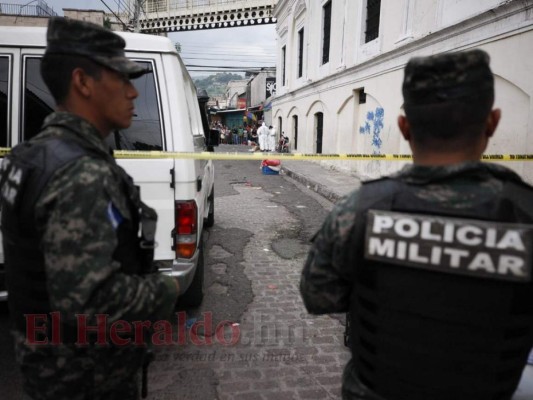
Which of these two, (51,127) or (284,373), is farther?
(284,373)

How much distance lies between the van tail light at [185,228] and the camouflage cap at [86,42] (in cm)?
142

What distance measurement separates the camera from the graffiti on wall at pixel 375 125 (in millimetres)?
10156

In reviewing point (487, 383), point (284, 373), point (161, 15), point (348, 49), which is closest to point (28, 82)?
point (284, 373)

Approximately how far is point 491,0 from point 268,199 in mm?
5648

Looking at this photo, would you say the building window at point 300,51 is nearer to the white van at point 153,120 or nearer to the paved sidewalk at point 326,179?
the paved sidewalk at point 326,179

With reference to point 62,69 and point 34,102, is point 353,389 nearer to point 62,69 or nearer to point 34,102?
point 62,69

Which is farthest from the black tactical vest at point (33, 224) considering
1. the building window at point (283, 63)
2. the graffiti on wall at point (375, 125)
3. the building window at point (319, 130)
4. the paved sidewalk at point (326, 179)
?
the building window at point (283, 63)

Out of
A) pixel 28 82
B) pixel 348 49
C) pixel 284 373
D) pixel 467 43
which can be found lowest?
pixel 284 373

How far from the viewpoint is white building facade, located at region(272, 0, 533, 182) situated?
5668mm

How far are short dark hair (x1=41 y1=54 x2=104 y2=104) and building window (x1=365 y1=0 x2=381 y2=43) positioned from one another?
10746 mm

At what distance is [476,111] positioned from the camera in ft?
3.63

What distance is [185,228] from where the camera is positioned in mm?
2766

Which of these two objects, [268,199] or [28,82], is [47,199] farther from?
[268,199]

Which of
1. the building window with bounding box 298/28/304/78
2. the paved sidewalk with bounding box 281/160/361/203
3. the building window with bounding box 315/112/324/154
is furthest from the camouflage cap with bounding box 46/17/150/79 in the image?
the building window with bounding box 298/28/304/78
